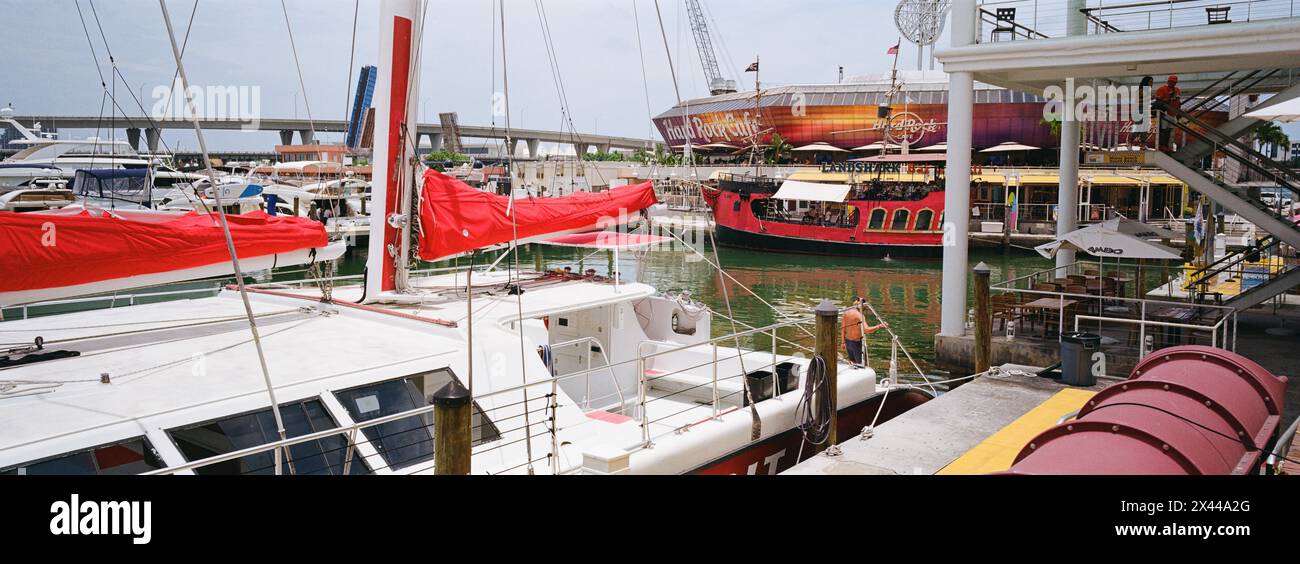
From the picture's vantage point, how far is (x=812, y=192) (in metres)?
48.3

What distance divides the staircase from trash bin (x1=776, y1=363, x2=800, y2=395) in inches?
343

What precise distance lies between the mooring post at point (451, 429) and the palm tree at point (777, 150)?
66.9 meters

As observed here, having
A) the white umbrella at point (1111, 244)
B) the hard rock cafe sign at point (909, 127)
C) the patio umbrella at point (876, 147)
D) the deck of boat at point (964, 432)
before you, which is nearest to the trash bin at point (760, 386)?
the deck of boat at point (964, 432)

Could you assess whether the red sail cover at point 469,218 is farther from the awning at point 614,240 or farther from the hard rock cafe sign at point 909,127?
the hard rock cafe sign at point 909,127

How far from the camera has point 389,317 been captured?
10.2 m

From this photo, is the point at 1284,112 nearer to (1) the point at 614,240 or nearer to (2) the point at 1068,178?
(2) the point at 1068,178

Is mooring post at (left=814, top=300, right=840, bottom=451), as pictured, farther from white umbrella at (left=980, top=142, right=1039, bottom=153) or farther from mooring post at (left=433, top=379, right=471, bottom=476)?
white umbrella at (left=980, top=142, right=1039, bottom=153)

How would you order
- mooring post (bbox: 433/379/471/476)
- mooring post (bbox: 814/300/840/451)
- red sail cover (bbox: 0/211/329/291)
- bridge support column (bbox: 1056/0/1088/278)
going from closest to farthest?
mooring post (bbox: 433/379/471/476) → red sail cover (bbox: 0/211/329/291) → mooring post (bbox: 814/300/840/451) → bridge support column (bbox: 1056/0/1088/278)

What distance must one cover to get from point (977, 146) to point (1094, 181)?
14995mm

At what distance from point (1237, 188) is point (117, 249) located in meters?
17.8

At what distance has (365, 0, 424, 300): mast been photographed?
1007 centimetres

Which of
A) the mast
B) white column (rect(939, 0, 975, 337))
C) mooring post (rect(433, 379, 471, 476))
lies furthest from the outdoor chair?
mooring post (rect(433, 379, 471, 476))

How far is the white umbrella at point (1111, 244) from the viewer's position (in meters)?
16.0
